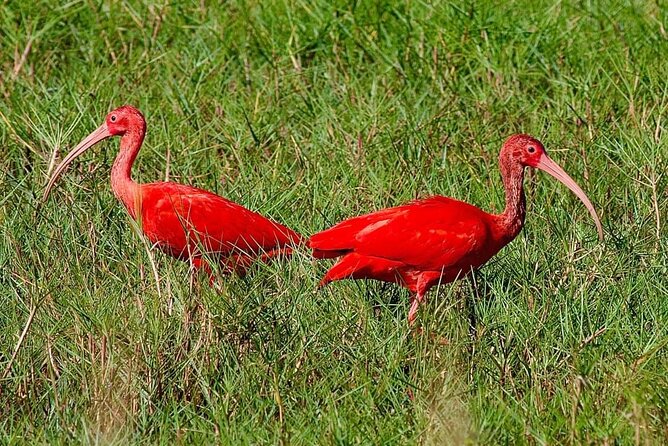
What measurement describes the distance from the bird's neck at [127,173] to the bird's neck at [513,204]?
1.54 m

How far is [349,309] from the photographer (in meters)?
5.36

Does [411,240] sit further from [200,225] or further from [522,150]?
[200,225]

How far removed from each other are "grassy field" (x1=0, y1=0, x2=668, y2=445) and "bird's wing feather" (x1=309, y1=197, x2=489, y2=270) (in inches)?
6.3

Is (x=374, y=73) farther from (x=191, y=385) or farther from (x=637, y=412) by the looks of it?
(x=637, y=412)

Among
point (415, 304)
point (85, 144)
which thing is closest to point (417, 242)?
point (415, 304)

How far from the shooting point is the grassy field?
15.4 feet

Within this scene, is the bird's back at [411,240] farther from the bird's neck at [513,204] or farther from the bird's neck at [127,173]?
the bird's neck at [127,173]

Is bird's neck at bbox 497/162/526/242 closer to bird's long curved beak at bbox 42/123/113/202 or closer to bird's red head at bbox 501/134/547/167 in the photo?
bird's red head at bbox 501/134/547/167

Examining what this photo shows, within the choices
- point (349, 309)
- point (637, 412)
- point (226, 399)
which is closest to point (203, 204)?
point (349, 309)

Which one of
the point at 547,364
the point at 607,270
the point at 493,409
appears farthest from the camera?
the point at 607,270

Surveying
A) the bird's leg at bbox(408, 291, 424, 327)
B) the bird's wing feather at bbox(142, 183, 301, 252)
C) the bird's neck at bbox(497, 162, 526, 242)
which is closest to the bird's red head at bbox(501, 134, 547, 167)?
the bird's neck at bbox(497, 162, 526, 242)

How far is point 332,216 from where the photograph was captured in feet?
21.0

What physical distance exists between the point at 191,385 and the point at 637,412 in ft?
5.07

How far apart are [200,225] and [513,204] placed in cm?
131
